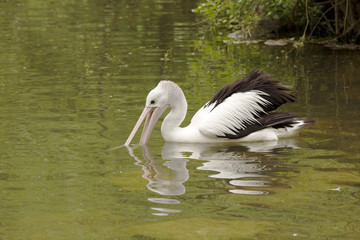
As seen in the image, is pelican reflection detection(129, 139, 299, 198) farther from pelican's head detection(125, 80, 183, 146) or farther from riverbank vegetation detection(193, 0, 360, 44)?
riverbank vegetation detection(193, 0, 360, 44)

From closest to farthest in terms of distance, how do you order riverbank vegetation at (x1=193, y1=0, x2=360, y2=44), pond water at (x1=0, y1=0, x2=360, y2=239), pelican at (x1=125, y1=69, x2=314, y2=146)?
pond water at (x1=0, y1=0, x2=360, y2=239)
pelican at (x1=125, y1=69, x2=314, y2=146)
riverbank vegetation at (x1=193, y1=0, x2=360, y2=44)

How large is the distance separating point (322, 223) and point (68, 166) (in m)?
2.54

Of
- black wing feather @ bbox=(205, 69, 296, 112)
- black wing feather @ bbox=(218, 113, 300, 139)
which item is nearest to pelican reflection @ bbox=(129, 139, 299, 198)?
black wing feather @ bbox=(218, 113, 300, 139)

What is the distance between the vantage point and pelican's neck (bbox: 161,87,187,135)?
7348 millimetres

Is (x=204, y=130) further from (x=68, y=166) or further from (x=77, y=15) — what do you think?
(x=77, y=15)

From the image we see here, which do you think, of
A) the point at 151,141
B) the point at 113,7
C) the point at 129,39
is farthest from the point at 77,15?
the point at 151,141

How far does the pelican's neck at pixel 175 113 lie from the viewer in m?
7.35

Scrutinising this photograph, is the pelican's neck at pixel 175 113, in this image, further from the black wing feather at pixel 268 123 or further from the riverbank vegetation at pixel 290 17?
the riverbank vegetation at pixel 290 17

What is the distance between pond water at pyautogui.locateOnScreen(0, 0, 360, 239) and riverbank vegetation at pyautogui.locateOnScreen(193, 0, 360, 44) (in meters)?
0.54

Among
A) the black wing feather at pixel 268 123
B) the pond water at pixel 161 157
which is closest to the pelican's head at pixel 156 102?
the pond water at pixel 161 157

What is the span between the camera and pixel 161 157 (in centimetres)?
688

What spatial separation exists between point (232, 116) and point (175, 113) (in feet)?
2.01

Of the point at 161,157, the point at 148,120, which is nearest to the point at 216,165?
the point at 161,157

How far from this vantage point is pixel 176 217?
503cm
